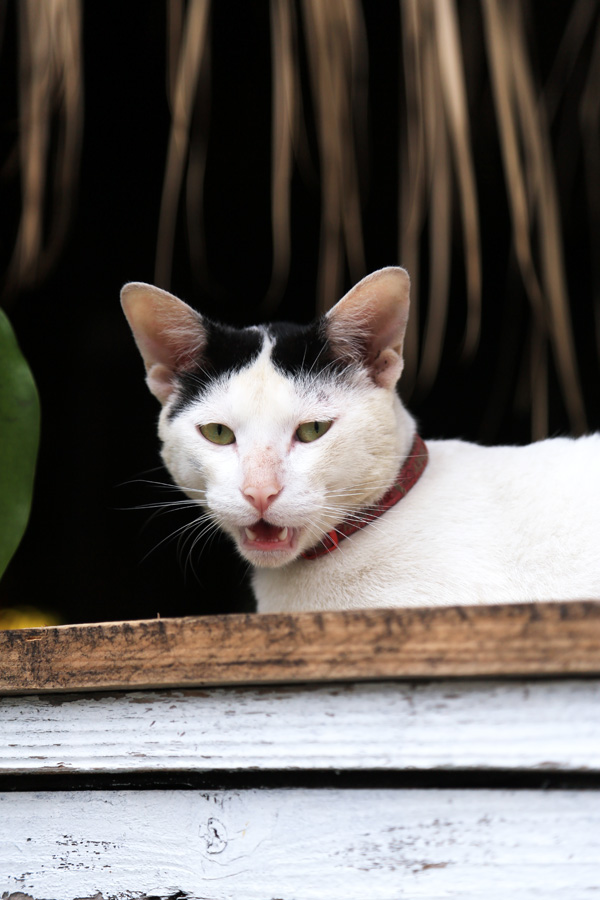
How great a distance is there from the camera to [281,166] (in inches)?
58.1

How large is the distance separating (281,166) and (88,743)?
3.78ft

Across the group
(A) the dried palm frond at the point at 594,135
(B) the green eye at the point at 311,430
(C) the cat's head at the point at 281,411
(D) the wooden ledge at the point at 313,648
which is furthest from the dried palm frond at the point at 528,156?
(D) the wooden ledge at the point at 313,648

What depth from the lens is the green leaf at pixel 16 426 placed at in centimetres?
102

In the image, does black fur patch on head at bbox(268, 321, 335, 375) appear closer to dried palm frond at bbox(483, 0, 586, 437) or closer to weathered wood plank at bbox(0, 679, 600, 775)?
dried palm frond at bbox(483, 0, 586, 437)

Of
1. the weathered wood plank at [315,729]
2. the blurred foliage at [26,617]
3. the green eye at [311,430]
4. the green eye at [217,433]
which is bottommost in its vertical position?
the weathered wood plank at [315,729]

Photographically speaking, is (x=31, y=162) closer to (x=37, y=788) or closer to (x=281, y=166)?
(x=281, y=166)

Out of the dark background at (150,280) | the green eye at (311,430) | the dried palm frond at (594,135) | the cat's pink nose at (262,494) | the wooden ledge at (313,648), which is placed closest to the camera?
the wooden ledge at (313,648)

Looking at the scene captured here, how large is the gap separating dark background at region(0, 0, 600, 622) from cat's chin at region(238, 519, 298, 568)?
143 cm

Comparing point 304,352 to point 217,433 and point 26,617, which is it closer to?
point 217,433

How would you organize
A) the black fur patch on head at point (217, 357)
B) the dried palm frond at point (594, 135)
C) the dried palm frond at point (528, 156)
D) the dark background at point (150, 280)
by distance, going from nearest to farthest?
1. the black fur patch on head at point (217, 357)
2. the dried palm frond at point (528, 156)
3. the dried palm frond at point (594, 135)
4. the dark background at point (150, 280)

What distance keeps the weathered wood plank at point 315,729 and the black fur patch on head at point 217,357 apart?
65 cm

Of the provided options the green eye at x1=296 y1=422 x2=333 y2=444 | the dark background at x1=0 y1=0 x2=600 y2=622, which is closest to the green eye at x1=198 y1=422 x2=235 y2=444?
the green eye at x1=296 y1=422 x2=333 y2=444

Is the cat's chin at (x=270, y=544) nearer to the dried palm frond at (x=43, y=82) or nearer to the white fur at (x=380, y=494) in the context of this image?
the white fur at (x=380, y=494)

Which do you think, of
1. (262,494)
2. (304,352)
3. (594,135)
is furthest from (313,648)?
(594,135)
